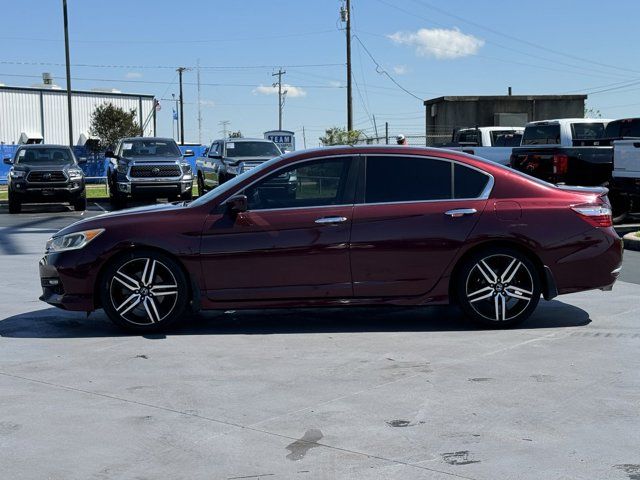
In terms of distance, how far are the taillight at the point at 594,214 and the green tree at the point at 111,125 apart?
6431 centimetres

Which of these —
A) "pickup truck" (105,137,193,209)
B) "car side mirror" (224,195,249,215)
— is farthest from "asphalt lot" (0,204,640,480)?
"pickup truck" (105,137,193,209)

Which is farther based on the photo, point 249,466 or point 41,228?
point 41,228

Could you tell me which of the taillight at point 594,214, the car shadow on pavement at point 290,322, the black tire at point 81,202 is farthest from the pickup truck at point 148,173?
the taillight at point 594,214

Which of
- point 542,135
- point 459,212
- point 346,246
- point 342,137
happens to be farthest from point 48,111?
point 459,212

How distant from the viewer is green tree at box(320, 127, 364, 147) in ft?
137

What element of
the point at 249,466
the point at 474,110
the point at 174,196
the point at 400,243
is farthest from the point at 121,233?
the point at 474,110

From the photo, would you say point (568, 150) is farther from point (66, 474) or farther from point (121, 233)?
point (66, 474)

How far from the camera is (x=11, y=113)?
2746 inches

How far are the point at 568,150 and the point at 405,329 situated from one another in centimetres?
926

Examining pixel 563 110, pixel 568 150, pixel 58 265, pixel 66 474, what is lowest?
pixel 66 474

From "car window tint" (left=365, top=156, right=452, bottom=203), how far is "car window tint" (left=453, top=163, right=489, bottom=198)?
0.20ft

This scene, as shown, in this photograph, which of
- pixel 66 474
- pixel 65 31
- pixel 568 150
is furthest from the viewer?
pixel 65 31

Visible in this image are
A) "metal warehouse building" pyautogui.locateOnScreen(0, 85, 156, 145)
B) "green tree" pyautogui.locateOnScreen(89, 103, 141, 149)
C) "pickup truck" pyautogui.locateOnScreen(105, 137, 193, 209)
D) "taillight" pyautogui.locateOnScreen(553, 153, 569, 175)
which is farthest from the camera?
"metal warehouse building" pyautogui.locateOnScreen(0, 85, 156, 145)

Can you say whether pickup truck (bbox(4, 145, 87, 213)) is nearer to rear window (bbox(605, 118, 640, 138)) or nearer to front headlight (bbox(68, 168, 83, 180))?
front headlight (bbox(68, 168, 83, 180))
